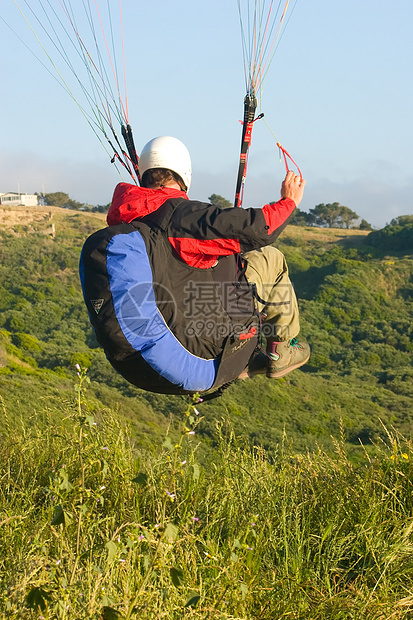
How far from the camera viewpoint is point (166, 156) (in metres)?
3.65

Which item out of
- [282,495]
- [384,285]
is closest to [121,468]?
[282,495]

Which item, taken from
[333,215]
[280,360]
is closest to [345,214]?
[333,215]

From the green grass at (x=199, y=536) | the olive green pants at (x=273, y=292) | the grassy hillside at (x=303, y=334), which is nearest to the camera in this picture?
the green grass at (x=199, y=536)

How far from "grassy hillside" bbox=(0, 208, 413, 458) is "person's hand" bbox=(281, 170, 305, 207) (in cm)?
362

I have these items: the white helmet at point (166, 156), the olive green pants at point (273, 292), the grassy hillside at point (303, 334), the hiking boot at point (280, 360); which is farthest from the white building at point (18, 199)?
the white helmet at point (166, 156)

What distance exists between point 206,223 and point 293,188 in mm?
645

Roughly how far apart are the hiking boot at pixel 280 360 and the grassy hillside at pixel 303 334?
7.23ft

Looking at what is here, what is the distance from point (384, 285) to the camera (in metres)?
36.9

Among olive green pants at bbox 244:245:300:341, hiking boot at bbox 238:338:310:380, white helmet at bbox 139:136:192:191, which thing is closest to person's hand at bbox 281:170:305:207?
olive green pants at bbox 244:245:300:341

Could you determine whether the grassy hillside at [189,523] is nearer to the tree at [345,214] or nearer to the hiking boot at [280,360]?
the hiking boot at [280,360]

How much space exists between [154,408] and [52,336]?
11.2m

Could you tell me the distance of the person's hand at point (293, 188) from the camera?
3551 mm

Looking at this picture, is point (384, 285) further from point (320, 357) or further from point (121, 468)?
point (121, 468)

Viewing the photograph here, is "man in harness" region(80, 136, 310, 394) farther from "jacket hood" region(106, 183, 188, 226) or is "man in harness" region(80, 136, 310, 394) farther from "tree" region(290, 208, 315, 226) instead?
"tree" region(290, 208, 315, 226)
